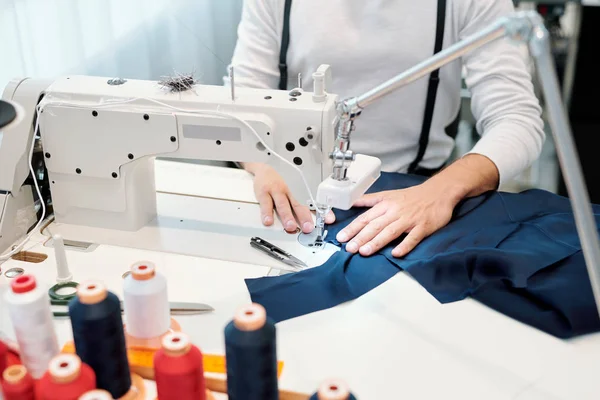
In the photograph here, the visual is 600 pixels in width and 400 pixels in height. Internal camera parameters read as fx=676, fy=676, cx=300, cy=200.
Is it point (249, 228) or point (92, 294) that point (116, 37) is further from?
point (92, 294)

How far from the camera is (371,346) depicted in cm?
104

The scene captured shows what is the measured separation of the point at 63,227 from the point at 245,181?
0.42m

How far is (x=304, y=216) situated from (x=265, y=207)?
93 millimetres

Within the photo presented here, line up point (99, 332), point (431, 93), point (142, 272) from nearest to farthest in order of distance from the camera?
point (99, 332), point (142, 272), point (431, 93)

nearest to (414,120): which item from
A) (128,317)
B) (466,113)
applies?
(128,317)

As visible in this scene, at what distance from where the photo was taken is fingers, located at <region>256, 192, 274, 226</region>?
54.7 inches

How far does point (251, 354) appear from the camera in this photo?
2.49 feet

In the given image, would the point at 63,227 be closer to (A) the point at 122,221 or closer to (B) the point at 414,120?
(A) the point at 122,221

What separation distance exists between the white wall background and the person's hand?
0.27m

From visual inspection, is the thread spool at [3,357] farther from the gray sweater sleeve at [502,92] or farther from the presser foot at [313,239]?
the gray sweater sleeve at [502,92]

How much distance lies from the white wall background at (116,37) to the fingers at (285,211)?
31 cm

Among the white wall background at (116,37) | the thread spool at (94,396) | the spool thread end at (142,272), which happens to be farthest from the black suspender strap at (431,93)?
the thread spool at (94,396)

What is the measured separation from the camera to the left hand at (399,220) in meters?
1.26

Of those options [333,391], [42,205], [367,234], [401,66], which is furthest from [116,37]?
[333,391]
